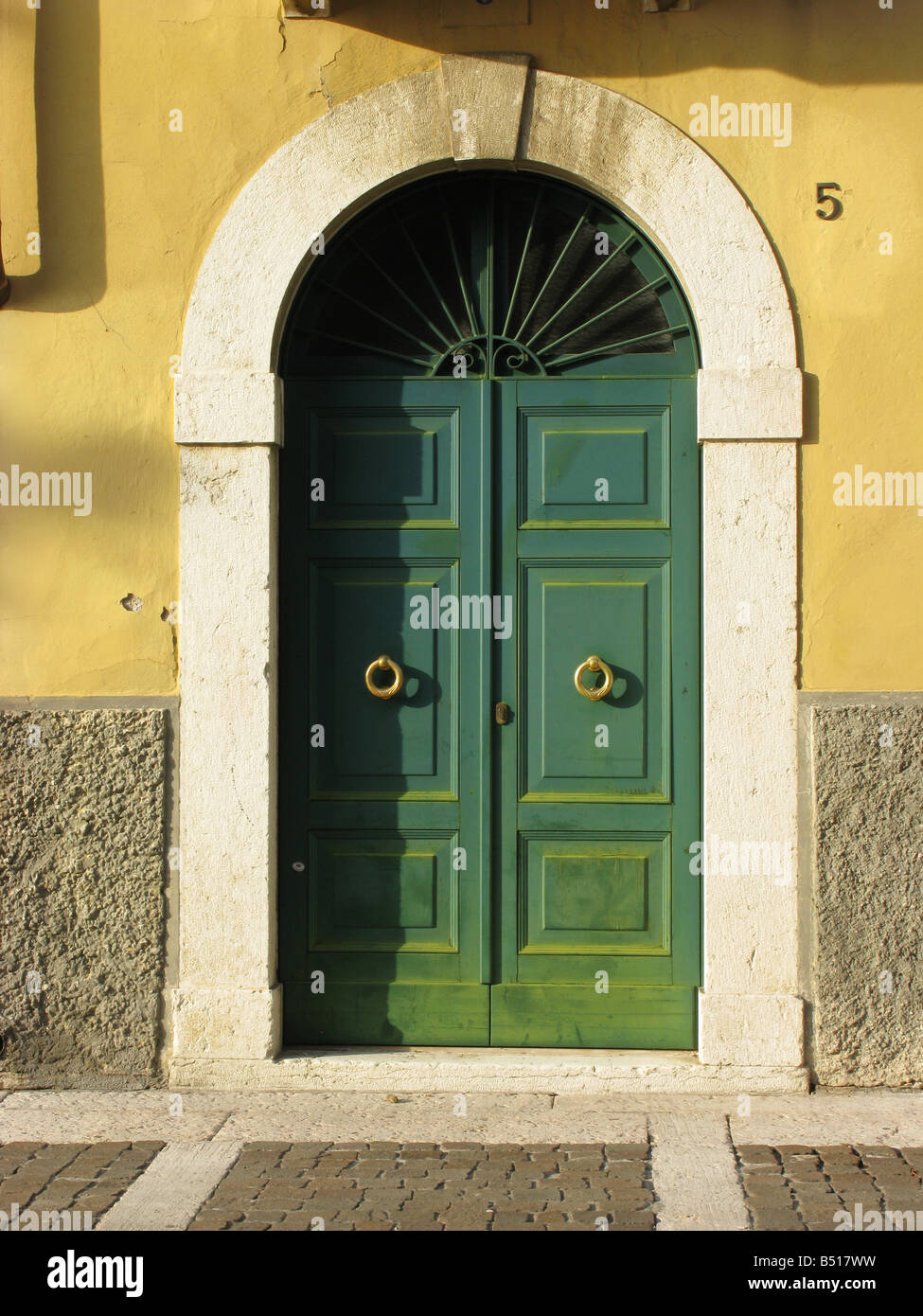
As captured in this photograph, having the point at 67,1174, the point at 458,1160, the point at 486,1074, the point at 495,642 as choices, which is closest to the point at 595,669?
the point at 495,642

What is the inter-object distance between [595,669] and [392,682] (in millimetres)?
787

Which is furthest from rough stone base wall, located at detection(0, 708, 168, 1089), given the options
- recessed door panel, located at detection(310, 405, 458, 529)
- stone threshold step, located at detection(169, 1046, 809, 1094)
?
recessed door panel, located at detection(310, 405, 458, 529)

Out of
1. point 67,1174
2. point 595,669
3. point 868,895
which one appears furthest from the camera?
point 595,669

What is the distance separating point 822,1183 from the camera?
147 inches

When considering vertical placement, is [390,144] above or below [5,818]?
above

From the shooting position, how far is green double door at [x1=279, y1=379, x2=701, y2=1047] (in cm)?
477

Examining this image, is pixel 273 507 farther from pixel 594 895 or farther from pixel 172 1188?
pixel 172 1188

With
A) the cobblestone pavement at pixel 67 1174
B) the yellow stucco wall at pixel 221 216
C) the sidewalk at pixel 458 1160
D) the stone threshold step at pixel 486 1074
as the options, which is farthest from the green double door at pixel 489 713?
the cobblestone pavement at pixel 67 1174

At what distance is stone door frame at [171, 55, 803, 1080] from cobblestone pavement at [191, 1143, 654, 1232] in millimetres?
Answer: 765

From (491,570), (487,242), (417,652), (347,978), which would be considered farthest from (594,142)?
(347,978)

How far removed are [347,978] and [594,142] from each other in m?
3.32

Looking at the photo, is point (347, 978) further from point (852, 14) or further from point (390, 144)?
point (852, 14)

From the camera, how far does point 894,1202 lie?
11.8 ft

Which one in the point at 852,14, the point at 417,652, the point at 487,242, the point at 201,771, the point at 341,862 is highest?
the point at 852,14
